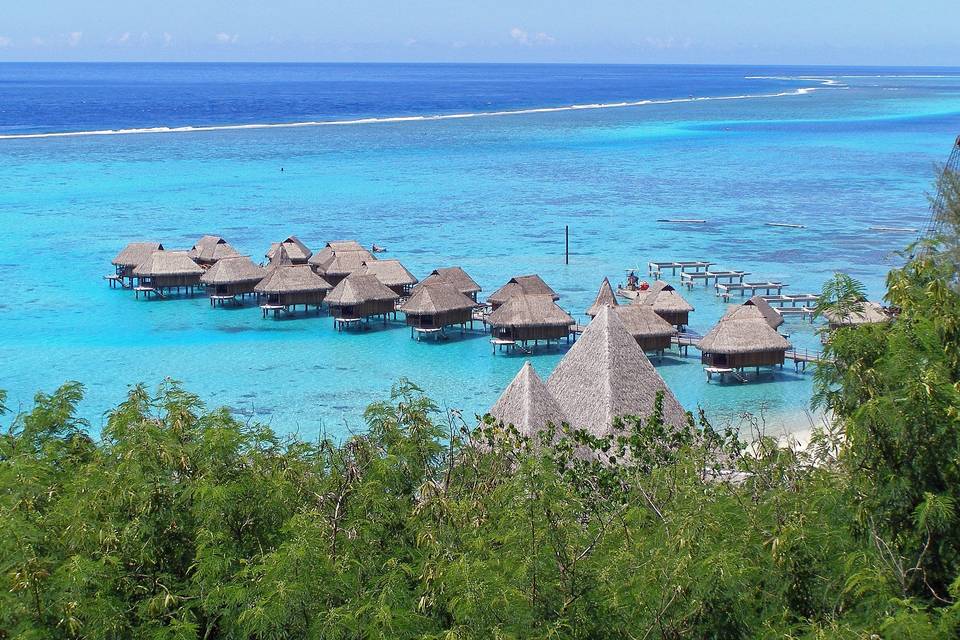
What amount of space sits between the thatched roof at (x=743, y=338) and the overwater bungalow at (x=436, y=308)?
5.61m

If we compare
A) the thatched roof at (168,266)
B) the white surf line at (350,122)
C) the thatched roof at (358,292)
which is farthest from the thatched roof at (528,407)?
the white surf line at (350,122)

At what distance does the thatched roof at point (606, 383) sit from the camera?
1200cm

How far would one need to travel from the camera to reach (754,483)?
24.2 ft

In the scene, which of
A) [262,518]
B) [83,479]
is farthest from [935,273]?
[83,479]

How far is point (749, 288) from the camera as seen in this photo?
26.3m

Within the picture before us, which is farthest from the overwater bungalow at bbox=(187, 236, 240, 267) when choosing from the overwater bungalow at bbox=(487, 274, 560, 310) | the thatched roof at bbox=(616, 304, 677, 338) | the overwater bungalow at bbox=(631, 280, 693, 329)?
the thatched roof at bbox=(616, 304, 677, 338)

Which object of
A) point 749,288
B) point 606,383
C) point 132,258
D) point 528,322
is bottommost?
point 749,288

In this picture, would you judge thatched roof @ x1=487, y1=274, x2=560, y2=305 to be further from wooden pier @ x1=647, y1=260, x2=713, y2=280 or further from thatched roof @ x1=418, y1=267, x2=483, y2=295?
wooden pier @ x1=647, y1=260, x2=713, y2=280

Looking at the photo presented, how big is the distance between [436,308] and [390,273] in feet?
11.0

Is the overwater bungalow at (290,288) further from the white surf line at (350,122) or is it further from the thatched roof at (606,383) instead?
the white surf line at (350,122)

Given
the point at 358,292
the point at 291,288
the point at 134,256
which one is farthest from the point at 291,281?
the point at 134,256

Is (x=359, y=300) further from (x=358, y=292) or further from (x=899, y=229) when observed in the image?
(x=899, y=229)

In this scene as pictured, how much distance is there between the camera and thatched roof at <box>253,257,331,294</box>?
80.9 ft

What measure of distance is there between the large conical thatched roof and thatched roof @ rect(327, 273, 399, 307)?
18.9 ft
